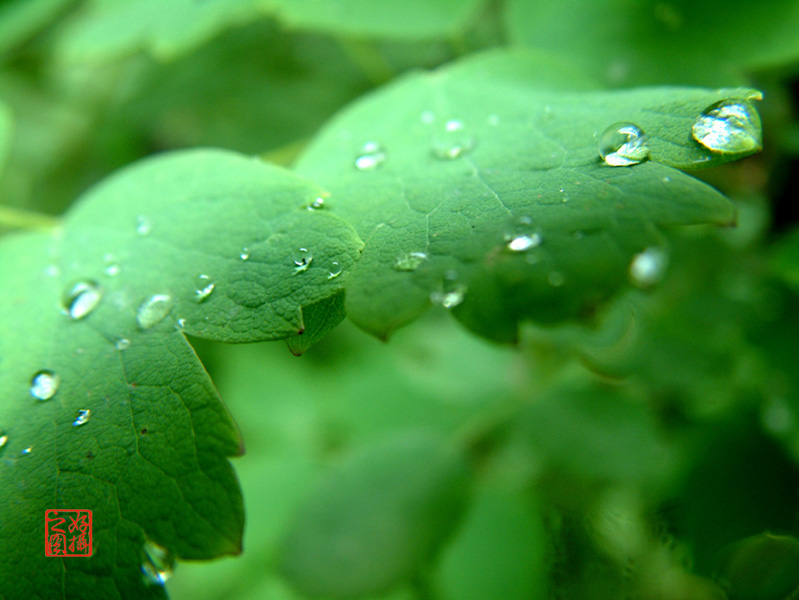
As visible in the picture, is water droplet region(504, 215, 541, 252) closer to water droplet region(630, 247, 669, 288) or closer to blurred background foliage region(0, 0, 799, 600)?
blurred background foliage region(0, 0, 799, 600)

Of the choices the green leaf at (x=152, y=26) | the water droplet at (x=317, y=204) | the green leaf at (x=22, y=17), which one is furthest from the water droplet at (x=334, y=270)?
the green leaf at (x=22, y=17)

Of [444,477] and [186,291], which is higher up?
[186,291]

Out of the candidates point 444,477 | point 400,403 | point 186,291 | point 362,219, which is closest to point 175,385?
point 186,291

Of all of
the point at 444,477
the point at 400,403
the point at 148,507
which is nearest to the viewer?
the point at 148,507

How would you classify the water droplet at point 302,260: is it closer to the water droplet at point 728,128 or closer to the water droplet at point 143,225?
the water droplet at point 143,225

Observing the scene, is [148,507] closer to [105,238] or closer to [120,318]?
[120,318]

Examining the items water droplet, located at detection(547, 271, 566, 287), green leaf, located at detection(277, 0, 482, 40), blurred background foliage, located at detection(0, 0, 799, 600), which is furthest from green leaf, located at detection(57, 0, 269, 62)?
water droplet, located at detection(547, 271, 566, 287)

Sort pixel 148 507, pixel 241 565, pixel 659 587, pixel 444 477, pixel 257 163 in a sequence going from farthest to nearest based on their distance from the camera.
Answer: pixel 241 565 → pixel 444 477 → pixel 659 587 → pixel 257 163 → pixel 148 507
